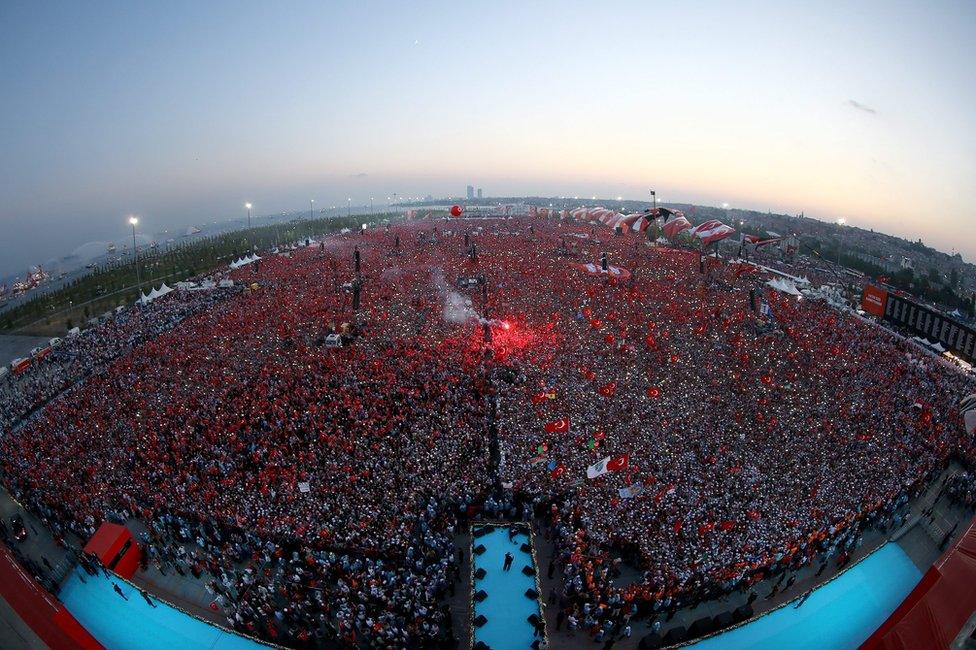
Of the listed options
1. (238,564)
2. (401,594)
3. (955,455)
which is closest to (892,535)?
(955,455)

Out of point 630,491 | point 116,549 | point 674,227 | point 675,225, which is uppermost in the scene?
point 675,225

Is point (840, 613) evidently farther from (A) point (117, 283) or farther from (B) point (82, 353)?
(A) point (117, 283)

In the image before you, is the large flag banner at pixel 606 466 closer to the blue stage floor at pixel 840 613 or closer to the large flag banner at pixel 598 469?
the large flag banner at pixel 598 469

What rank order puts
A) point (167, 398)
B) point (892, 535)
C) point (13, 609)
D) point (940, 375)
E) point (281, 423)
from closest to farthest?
1. point (13, 609)
2. point (892, 535)
3. point (281, 423)
4. point (167, 398)
5. point (940, 375)

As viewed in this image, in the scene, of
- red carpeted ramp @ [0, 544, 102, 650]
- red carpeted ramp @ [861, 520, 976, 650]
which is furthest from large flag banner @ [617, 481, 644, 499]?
red carpeted ramp @ [0, 544, 102, 650]

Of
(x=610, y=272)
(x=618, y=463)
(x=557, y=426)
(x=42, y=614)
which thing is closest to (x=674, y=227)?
(x=610, y=272)

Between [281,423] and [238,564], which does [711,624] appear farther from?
[281,423]
